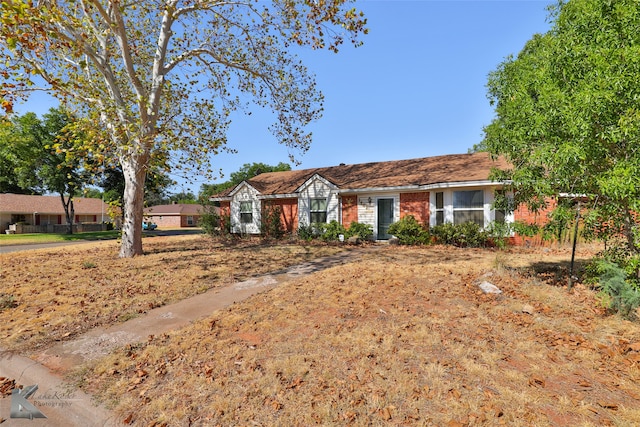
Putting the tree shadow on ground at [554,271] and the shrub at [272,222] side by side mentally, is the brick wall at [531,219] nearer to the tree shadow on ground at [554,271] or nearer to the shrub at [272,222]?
the tree shadow on ground at [554,271]

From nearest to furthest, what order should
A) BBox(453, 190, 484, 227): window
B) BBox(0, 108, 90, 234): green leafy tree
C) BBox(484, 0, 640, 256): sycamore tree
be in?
BBox(484, 0, 640, 256): sycamore tree
BBox(453, 190, 484, 227): window
BBox(0, 108, 90, 234): green leafy tree

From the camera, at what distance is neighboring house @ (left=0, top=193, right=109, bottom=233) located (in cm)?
3644

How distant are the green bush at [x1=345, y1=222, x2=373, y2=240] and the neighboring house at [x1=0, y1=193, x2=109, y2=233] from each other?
35.4 m

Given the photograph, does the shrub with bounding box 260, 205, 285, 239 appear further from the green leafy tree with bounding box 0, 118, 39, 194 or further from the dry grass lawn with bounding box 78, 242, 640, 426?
the green leafy tree with bounding box 0, 118, 39, 194

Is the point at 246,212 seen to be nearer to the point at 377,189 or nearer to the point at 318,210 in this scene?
the point at 318,210

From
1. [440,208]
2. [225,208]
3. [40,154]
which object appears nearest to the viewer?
[440,208]

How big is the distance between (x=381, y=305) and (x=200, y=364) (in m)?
3.26

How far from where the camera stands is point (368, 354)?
392 centimetres

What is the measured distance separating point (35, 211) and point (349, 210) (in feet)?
149

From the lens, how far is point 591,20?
546 centimetres

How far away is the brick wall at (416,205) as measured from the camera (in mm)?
14227

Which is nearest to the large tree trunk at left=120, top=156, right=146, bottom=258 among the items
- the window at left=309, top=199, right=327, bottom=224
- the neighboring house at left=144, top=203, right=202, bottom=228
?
the window at left=309, top=199, right=327, bottom=224

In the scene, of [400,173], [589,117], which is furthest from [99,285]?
[400,173]

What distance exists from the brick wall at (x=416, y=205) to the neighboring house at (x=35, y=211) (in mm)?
37804
